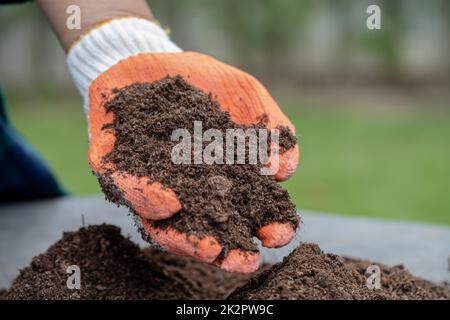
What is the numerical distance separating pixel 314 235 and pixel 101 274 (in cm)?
69

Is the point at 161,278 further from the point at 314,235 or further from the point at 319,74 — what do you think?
the point at 319,74

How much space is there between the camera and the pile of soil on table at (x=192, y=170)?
3.75 feet

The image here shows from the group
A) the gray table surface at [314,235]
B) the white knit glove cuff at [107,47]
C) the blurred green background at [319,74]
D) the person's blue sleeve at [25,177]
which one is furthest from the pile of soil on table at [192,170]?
the blurred green background at [319,74]

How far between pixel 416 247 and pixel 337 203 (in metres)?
2.20

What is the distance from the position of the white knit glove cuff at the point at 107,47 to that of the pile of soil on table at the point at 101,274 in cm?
28

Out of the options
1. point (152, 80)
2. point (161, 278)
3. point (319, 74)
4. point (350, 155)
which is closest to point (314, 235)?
point (161, 278)

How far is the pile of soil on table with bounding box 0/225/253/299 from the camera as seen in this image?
51.8 inches

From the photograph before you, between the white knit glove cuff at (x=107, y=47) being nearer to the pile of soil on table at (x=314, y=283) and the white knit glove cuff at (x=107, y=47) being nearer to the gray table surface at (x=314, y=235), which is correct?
the gray table surface at (x=314, y=235)

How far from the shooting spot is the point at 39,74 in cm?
645

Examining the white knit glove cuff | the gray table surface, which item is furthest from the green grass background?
the white knit glove cuff

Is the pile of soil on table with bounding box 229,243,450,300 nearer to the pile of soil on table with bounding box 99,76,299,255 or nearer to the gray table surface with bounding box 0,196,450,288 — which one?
the pile of soil on table with bounding box 99,76,299,255

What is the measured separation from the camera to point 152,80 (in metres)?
1.43
